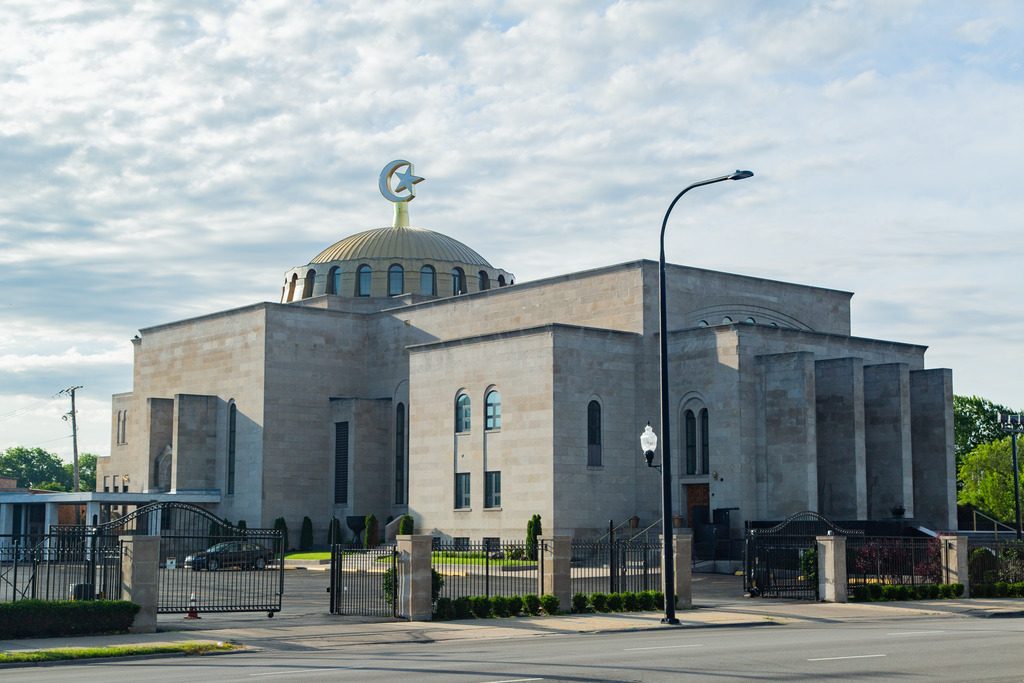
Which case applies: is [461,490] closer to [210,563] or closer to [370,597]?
[210,563]

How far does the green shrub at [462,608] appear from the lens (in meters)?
29.8

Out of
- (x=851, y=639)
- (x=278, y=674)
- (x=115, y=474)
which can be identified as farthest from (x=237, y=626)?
(x=115, y=474)

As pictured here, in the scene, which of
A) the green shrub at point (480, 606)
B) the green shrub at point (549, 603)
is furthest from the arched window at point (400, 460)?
the green shrub at point (480, 606)

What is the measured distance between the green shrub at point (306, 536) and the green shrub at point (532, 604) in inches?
1318

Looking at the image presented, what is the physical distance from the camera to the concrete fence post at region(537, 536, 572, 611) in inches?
1220

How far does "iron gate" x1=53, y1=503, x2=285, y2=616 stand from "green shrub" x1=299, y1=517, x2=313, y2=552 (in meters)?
3.26

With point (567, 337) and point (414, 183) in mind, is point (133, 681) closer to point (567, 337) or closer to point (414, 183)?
point (567, 337)

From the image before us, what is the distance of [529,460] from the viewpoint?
5338 centimetres

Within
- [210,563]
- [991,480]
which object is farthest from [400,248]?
[991,480]

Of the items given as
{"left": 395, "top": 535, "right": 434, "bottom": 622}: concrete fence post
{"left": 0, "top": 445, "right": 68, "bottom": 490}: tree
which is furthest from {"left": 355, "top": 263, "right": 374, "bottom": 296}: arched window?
{"left": 0, "top": 445, "right": 68, "bottom": 490}: tree

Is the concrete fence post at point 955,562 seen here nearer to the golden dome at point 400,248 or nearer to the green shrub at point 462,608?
the green shrub at point 462,608

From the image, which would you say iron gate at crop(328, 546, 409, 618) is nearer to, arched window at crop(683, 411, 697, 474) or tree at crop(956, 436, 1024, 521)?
arched window at crop(683, 411, 697, 474)

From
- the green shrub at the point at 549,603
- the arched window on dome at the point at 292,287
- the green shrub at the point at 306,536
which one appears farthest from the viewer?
the arched window on dome at the point at 292,287

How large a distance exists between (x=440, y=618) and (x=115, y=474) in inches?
2051
